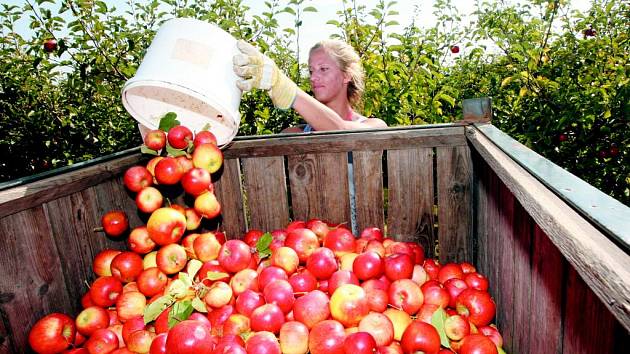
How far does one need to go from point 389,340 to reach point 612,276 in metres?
1.23

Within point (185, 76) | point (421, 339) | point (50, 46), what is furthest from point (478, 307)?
point (50, 46)

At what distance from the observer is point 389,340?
64.3 inches

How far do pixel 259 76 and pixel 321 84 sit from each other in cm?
89

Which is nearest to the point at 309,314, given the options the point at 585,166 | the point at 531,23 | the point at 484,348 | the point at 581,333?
the point at 484,348

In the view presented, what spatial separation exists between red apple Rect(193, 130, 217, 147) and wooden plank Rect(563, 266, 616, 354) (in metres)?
1.76

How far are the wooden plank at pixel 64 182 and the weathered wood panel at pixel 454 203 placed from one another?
1.69 m

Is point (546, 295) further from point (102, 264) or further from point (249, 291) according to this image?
point (102, 264)

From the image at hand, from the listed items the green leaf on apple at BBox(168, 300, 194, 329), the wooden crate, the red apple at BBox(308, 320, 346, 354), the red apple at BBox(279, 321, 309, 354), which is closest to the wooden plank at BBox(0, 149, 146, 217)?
the wooden crate

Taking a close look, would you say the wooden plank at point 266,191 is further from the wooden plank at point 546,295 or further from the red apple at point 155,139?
the wooden plank at point 546,295

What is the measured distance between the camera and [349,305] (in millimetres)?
1688

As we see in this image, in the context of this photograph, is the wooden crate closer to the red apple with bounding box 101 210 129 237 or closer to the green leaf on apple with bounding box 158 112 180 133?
the red apple with bounding box 101 210 129 237

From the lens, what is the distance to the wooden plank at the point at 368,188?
219 centimetres

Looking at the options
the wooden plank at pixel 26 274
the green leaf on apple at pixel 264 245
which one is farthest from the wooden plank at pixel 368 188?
the wooden plank at pixel 26 274

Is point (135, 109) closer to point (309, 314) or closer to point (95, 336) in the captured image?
point (95, 336)
